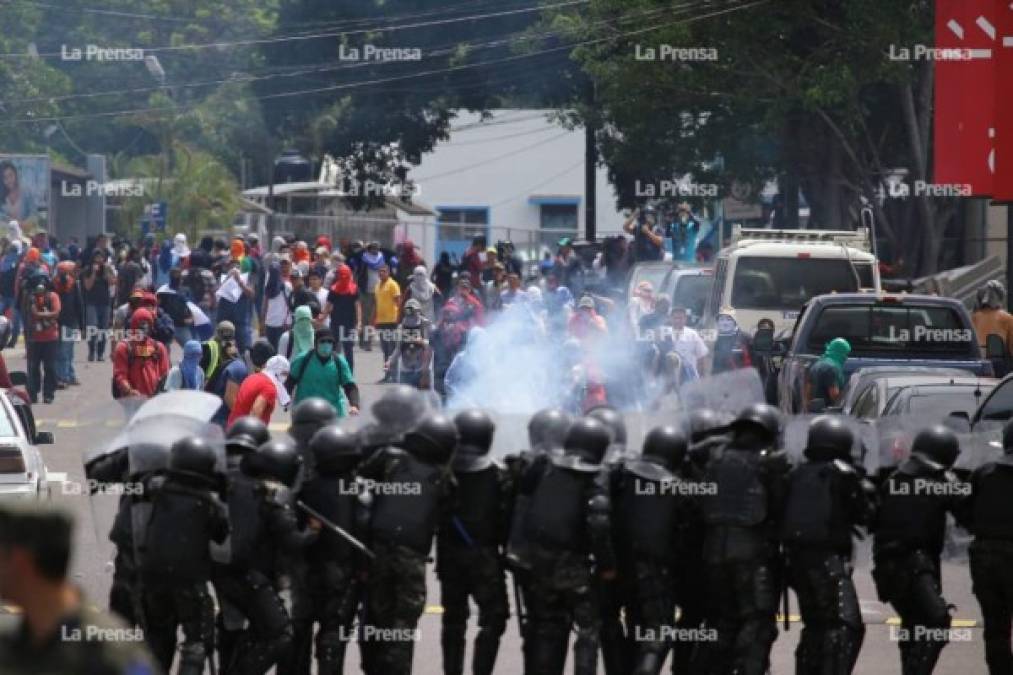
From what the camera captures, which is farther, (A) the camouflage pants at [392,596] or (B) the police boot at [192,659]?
(A) the camouflage pants at [392,596]

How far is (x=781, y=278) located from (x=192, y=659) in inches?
564

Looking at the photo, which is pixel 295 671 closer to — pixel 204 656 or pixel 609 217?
pixel 204 656

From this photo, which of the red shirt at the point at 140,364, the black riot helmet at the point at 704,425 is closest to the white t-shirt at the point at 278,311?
the red shirt at the point at 140,364

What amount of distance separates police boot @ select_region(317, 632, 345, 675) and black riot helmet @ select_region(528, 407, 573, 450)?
1.30m

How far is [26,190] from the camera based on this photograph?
149 feet

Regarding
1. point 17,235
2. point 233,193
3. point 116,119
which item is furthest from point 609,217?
point 17,235

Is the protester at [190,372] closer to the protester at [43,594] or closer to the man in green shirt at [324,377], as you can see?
the man in green shirt at [324,377]

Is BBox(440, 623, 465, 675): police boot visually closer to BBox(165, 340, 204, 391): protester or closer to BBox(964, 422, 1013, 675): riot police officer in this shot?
BBox(964, 422, 1013, 675): riot police officer

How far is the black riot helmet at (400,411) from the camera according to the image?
33.8 feet

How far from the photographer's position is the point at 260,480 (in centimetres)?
1002

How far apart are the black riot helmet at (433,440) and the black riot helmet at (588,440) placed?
0.55 m

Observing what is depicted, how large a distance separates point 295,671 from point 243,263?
2009cm

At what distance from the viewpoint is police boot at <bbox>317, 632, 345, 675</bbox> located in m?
10.1

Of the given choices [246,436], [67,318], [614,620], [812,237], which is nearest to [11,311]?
[67,318]
